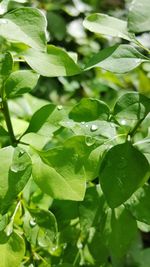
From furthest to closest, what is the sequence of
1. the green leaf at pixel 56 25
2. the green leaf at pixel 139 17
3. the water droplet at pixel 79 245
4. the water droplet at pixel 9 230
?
1. the green leaf at pixel 56 25
2. the water droplet at pixel 79 245
3. the water droplet at pixel 9 230
4. the green leaf at pixel 139 17

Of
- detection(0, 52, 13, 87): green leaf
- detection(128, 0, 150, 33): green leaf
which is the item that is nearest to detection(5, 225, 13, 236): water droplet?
detection(0, 52, 13, 87): green leaf

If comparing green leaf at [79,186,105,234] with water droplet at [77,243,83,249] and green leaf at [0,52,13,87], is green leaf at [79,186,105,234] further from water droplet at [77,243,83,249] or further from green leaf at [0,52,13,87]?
green leaf at [0,52,13,87]

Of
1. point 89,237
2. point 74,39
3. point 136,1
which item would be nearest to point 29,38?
point 136,1

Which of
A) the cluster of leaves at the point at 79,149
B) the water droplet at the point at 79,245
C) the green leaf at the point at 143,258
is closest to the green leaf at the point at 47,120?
the cluster of leaves at the point at 79,149

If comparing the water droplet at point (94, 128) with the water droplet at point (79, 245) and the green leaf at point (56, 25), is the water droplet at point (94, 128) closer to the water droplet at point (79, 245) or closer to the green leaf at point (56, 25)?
the water droplet at point (79, 245)

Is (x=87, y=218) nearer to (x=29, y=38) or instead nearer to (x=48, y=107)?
(x=48, y=107)

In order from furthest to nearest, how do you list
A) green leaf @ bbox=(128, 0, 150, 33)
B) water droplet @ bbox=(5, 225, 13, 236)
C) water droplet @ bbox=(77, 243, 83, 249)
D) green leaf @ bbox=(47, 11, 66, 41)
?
green leaf @ bbox=(47, 11, 66, 41), water droplet @ bbox=(77, 243, 83, 249), water droplet @ bbox=(5, 225, 13, 236), green leaf @ bbox=(128, 0, 150, 33)
